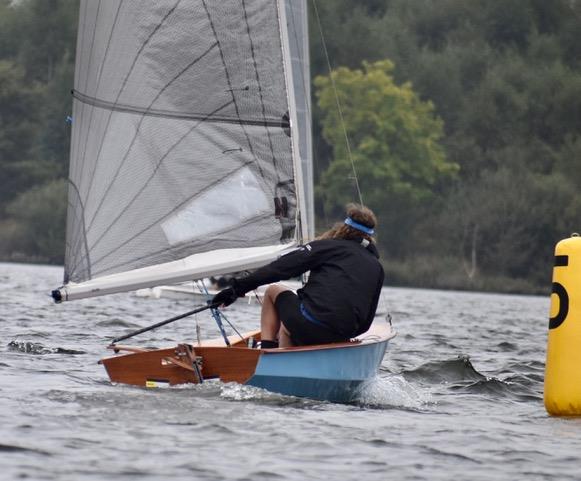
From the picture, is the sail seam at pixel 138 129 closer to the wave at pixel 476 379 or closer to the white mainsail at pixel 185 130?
the white mainsail at pixel 185 130

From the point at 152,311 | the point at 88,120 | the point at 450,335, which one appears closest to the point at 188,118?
the point at 88,120

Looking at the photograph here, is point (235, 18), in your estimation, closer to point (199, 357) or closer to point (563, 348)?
point (199, 357)

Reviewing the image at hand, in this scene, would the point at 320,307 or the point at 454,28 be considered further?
the point at 454,28

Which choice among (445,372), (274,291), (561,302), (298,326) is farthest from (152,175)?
(445,372)

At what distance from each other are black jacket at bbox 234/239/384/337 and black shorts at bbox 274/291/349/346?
51 mm

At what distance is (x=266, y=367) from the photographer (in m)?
8.01

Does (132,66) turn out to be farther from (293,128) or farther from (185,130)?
(293,128)

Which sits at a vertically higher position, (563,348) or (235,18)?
(235,18)

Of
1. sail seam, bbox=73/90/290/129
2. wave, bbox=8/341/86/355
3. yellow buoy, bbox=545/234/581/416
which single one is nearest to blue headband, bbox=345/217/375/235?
sail seam, bbox=73/90/290/129

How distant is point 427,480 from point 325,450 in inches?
26.3

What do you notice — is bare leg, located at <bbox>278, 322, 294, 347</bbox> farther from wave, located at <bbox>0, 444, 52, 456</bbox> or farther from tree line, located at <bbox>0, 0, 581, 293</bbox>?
tree line, located at <bbox>0, 0, 581, 293</bbox>

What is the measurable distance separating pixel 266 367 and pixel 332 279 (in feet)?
2.31

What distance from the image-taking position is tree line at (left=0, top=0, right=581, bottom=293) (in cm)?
4778

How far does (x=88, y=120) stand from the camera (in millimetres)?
9156
